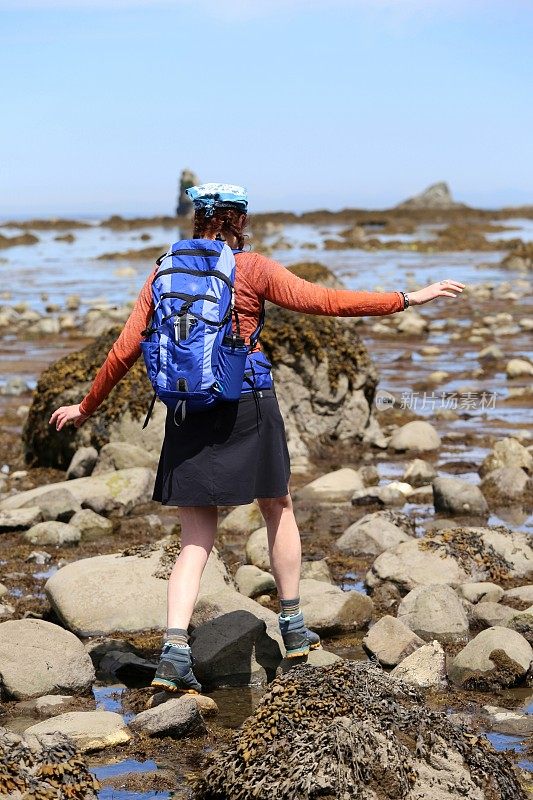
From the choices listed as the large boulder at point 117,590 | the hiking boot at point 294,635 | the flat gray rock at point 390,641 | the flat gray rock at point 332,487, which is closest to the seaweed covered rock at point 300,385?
the flat gray rock at point 332,487

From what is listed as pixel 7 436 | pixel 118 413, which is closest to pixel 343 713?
pixel 118 413

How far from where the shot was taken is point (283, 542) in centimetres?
572

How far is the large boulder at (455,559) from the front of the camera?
7.38 meters

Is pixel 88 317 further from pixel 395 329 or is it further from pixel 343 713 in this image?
pixel 343 713

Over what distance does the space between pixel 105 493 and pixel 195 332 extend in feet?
15.9

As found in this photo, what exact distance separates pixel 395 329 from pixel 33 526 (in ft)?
47.8

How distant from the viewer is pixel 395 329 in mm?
22750

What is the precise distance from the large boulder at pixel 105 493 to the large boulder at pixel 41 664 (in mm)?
3598

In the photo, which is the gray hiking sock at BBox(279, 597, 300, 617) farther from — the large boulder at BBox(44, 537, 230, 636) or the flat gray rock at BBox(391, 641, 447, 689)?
the large boulder at BBox(44, 537, 230, 636)

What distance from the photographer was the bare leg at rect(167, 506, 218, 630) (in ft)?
17.8

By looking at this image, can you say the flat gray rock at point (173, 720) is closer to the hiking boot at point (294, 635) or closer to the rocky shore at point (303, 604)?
the rocky shore at point (303, 604)

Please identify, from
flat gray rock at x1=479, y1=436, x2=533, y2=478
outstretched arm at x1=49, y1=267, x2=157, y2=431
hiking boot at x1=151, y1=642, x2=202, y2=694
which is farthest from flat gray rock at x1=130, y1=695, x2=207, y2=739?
flat gray rock at x1=479, y1=436, x2=533, y2=478

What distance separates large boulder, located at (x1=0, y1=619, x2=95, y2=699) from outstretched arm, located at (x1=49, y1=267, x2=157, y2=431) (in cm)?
106

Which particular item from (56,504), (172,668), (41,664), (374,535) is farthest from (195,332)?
(56,504)
